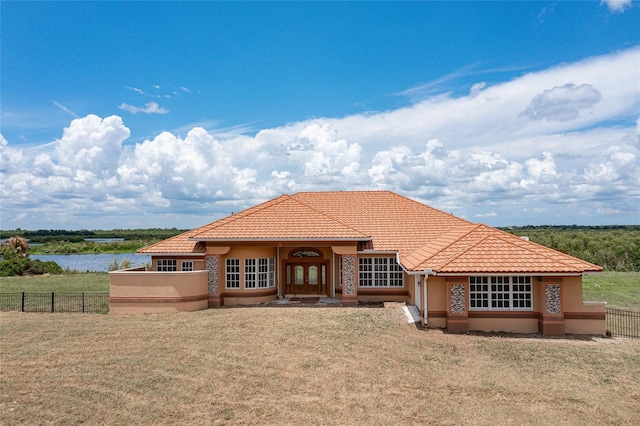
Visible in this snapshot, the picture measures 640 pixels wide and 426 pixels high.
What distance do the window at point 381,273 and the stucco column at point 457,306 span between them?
6665 millimetres

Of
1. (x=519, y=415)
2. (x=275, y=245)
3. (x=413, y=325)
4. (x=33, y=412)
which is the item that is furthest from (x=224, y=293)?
(x=519, y=415)

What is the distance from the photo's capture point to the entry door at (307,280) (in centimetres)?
2514

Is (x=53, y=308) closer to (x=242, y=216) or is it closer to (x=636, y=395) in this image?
(x=242, y=216)

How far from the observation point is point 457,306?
57.4 feet

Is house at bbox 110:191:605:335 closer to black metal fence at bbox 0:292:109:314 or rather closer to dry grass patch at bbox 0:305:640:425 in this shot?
dry grass patch at bbox 0:305:640:425

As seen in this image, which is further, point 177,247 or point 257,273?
point 177,247

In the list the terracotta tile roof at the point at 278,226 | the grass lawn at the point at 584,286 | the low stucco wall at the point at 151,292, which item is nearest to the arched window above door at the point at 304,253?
the terracotta tile roof at the point at 278,226

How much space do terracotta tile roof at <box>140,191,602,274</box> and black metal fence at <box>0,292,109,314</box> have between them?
404 centimetres

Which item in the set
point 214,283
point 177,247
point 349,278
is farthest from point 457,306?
point 177,247

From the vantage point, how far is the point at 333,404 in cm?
1032

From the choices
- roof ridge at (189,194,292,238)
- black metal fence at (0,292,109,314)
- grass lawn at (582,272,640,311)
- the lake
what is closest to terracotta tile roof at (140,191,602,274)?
roof ridge at (189,194,292,238)

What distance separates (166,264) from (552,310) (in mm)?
18452

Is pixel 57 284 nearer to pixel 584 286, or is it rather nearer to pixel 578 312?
pixel 578 312

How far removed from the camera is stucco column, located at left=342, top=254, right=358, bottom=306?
2264cm
